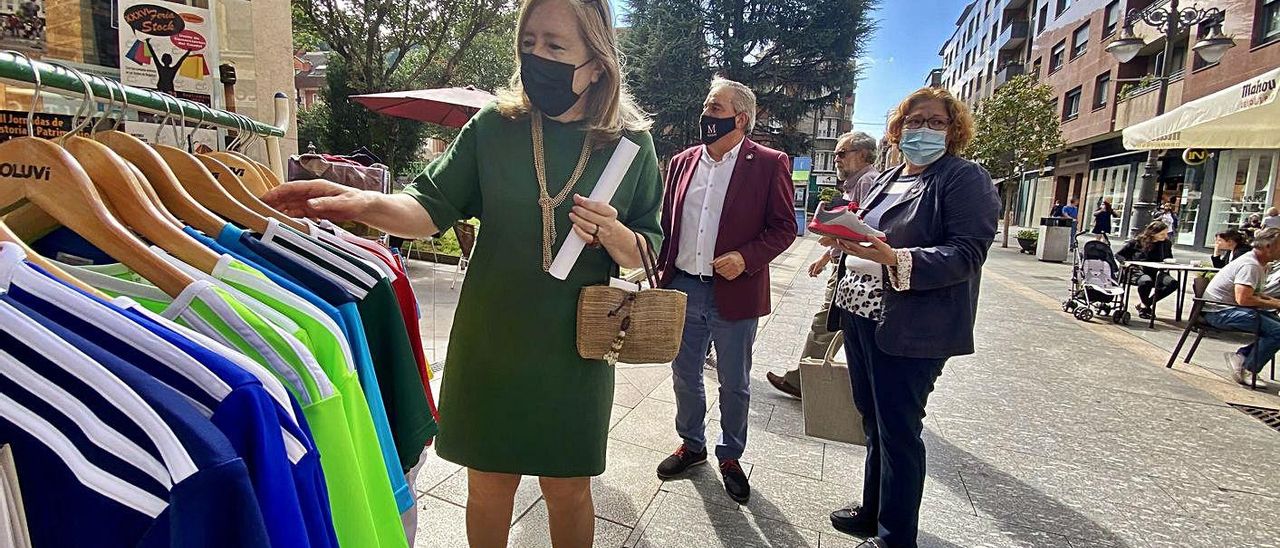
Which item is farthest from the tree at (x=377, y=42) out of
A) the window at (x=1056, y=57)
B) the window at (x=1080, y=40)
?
the window at (x=1056, y=57)

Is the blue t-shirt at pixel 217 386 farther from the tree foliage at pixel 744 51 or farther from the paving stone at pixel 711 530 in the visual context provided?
the tree foliage at pixel 744 51

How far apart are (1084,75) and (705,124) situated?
29430 mm

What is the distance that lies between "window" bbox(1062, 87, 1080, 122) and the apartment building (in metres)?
0.04

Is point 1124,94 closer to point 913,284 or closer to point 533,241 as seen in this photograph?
point 913,284

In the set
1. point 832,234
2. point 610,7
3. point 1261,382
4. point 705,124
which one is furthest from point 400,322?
point 1261,382

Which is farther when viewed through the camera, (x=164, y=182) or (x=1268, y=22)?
(x=1268, y=22)

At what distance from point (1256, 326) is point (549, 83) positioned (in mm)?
6303

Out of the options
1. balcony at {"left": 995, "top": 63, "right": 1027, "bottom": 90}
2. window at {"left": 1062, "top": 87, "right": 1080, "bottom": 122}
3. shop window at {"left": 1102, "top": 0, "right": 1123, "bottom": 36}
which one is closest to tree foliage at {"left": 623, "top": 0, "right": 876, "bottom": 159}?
shop window at {"left": 1102, "top": 0, "right": 1123, "bottom": 36}

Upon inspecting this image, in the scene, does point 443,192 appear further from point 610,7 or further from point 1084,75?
point 1084,75

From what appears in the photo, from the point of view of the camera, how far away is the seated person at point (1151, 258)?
770 centimetres

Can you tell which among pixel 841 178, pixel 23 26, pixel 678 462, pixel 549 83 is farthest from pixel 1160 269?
pixel 23 26

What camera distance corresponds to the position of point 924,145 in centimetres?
222

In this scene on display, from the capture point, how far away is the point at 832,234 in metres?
2.00

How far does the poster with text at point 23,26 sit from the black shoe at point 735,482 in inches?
132
